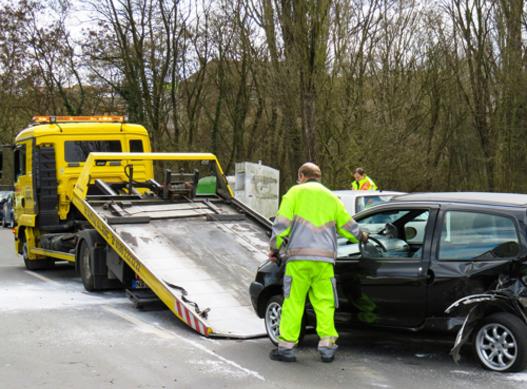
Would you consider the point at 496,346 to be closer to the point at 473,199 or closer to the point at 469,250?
the point at 469,250

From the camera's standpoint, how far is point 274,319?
744cm

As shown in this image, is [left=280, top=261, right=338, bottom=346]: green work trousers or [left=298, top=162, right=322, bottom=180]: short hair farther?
[left=298, top=162, right=322, bottom=180]: short hair

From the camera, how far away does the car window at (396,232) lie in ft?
22.8

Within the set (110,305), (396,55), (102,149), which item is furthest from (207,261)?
(396,55)

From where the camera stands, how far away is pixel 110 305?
991 cm

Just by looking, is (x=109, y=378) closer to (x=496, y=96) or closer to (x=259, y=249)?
(x=259, y=249)

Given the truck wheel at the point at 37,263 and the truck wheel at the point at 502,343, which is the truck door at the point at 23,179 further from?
the truck wheel at the point at 502,343

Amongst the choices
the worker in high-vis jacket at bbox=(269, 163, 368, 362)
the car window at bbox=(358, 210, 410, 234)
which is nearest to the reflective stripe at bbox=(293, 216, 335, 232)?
the worker in high-vis jacket at bbox=(269, 163, 368, 362)

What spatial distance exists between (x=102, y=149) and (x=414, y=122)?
21.1 metres

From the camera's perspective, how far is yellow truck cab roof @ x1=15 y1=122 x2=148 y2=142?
13711 millimetres

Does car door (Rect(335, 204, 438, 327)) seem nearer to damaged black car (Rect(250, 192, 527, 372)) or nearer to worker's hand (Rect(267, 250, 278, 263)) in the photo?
damaged black car (Rect(250, 192, 527, 372))

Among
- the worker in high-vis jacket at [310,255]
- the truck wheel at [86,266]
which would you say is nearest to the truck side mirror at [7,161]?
the truck wheel at [86,266]

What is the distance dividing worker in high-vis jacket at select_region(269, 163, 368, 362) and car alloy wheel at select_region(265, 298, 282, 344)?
484mm

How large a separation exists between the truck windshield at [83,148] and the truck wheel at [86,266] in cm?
276
